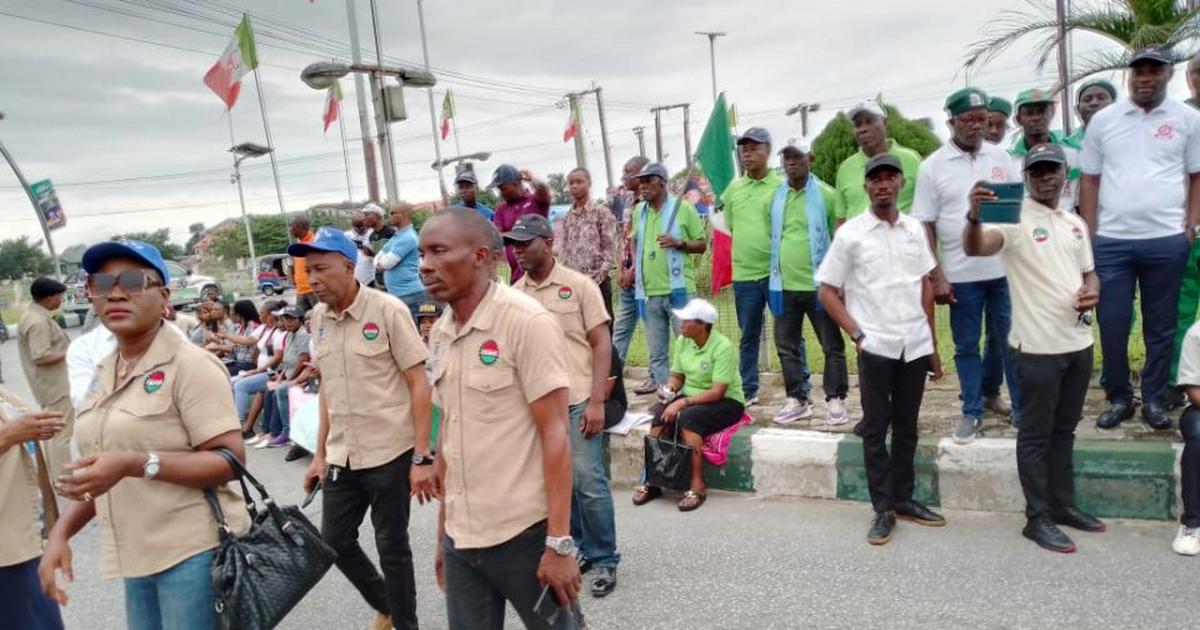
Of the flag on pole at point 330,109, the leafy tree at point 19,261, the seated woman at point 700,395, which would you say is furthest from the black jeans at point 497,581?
the leafy tree at point 19,261

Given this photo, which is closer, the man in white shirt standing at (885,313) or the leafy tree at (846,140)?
the man in white shirt standing at (885,313)

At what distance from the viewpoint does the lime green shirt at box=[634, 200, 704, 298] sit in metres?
5.73

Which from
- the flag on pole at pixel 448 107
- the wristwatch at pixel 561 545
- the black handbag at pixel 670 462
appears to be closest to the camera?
the wristwatch at pixel 561 545

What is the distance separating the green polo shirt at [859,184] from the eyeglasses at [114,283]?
390cm

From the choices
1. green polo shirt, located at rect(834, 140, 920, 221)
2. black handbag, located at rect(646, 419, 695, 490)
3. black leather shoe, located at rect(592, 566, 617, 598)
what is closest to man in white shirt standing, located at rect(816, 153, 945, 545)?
green polo shirt, located at rect(834, 140, 920, 221)

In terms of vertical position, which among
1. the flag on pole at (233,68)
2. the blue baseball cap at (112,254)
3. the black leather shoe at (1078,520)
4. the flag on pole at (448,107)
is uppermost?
the flag on pole at (448,107)

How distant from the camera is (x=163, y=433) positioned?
Answer: 2287mm

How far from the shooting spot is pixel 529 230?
3666 millimetres

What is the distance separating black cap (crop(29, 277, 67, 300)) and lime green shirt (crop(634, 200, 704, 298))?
4.93 meters

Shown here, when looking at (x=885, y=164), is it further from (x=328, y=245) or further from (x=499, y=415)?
(x=328, y=245)

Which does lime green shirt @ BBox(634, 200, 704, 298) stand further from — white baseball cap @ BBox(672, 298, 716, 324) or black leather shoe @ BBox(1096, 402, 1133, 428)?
black leather shoe @ BBox(1096, 402, 1133, 428)

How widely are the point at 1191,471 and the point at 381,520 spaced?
3.61 m

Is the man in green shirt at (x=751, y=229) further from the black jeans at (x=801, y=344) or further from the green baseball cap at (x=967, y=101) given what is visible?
the green baseball cap at (x=967, y=101)

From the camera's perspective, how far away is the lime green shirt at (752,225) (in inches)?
210
